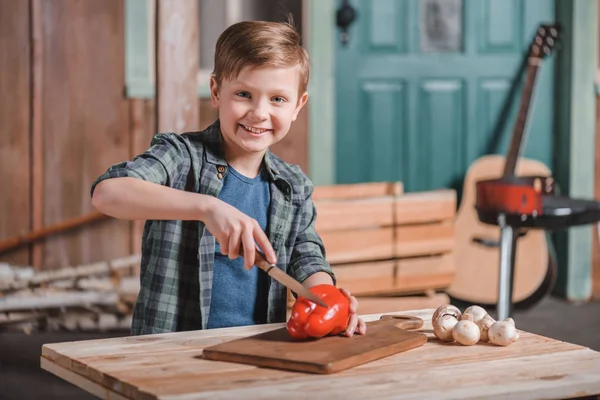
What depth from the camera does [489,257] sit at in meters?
6.10

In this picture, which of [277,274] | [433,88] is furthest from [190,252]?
[433,88]

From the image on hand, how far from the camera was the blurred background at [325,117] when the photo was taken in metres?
5.82

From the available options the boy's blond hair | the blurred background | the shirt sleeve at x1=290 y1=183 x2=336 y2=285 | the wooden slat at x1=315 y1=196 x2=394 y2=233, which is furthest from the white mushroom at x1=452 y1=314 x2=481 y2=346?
the blurred background

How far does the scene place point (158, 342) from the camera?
A: 80.4 inches

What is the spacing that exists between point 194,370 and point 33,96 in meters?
4.36

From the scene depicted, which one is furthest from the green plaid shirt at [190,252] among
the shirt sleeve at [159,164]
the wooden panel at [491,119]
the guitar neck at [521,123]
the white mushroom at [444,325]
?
the wooden panel at [491,119]

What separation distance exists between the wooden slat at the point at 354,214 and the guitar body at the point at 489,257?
41.5 inches

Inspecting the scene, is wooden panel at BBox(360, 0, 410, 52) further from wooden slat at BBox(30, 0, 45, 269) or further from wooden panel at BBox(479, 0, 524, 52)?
wooden slat at BBox(30, 0, 45, 269)

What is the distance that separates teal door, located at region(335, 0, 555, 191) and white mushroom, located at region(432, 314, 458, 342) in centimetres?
415

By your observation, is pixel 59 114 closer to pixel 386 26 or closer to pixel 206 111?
pixel 206 111

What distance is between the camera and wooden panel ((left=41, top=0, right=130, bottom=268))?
5871 millimetres

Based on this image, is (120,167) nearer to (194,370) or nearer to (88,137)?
(194,370)

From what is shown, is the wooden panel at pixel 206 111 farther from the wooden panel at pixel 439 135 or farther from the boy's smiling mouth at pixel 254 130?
the boy's smiling mouth at pixel 254 130

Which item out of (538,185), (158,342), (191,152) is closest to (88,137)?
(538,185)
